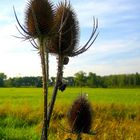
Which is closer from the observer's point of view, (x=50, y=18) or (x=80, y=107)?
(x=50, y=18)

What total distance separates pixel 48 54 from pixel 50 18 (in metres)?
0.35

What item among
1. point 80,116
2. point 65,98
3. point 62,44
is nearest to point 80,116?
point 80,116

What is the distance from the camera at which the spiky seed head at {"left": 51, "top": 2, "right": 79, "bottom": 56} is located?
4.07 metres

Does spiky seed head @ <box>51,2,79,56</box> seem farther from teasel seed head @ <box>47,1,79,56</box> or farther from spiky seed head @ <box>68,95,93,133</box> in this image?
spiky seed head @ <box>68,95,93,133</box>

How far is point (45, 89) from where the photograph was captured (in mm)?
3857

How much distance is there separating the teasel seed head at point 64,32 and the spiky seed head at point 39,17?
0.09 m

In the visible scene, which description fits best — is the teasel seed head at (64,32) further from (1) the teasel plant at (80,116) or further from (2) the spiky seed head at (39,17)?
(1) the teasel plant at (80,116)

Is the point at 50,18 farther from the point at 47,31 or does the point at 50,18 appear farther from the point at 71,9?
the point at 71,9

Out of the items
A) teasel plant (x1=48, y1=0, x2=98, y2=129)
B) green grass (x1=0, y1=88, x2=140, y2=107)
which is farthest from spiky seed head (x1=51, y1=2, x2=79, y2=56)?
green grass (x1=0, y1=88, x2=140, y2=107)

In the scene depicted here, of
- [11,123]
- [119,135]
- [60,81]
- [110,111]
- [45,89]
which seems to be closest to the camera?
[45,89]

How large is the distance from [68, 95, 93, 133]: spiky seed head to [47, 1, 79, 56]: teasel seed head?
664mm

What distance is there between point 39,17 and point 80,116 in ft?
3.85

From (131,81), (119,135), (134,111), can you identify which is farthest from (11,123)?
(131,81)

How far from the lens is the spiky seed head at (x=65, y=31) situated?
4066 mm
